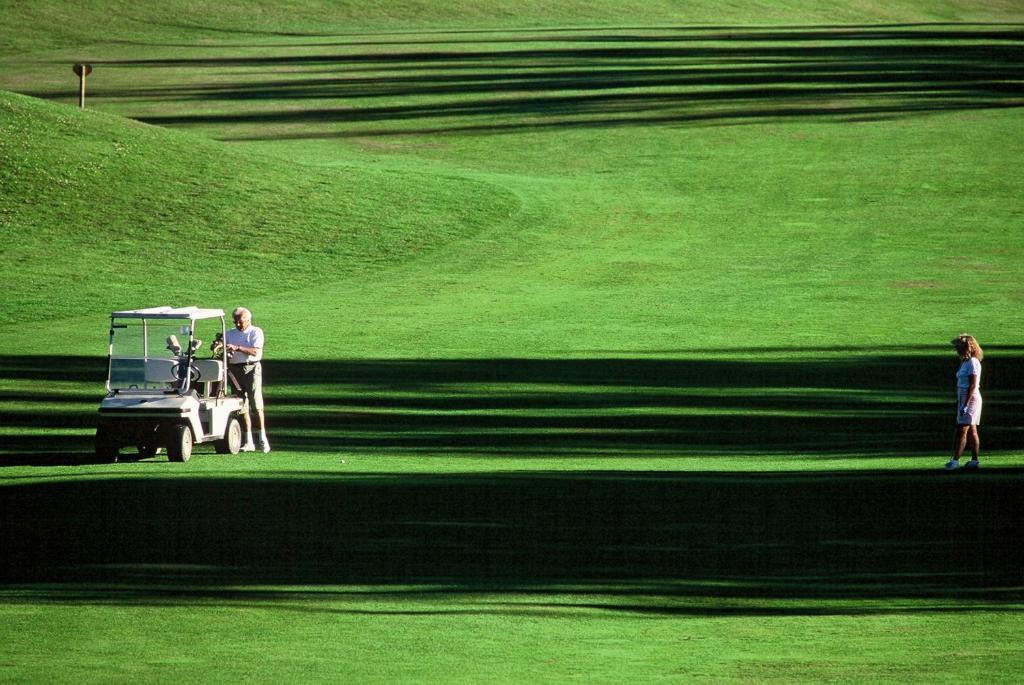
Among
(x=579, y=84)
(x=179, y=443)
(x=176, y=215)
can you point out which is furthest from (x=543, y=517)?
(x=579, y=84)

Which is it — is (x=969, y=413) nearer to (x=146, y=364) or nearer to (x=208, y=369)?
(x=208, y=369)

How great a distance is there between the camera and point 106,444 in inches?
737

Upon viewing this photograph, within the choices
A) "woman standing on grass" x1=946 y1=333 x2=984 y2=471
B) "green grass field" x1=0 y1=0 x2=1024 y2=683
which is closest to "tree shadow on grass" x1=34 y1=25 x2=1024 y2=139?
"green grass field" x1=0 y1=0 x2=1024 y2=683

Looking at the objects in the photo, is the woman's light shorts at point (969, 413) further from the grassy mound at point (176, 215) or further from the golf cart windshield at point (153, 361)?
the grassy mound at point (176, 215)

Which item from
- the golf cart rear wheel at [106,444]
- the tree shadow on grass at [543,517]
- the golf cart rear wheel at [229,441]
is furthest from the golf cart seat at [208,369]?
the tree shadow on grass at [543,517]

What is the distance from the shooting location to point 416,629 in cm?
1149

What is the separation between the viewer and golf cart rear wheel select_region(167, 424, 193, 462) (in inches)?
733

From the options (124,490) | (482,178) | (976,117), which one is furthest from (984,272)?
(124,490)

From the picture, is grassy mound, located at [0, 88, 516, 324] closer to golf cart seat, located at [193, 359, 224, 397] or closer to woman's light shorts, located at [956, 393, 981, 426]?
golf cart seat, located at [193, 359, 224, 397]

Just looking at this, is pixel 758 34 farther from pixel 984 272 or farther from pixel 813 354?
pixel 813 354

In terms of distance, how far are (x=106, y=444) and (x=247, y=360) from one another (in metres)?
2.14

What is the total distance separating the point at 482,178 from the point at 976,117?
71.0 feet

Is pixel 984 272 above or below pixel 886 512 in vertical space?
above

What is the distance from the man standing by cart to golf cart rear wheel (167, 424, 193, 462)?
1316mm
